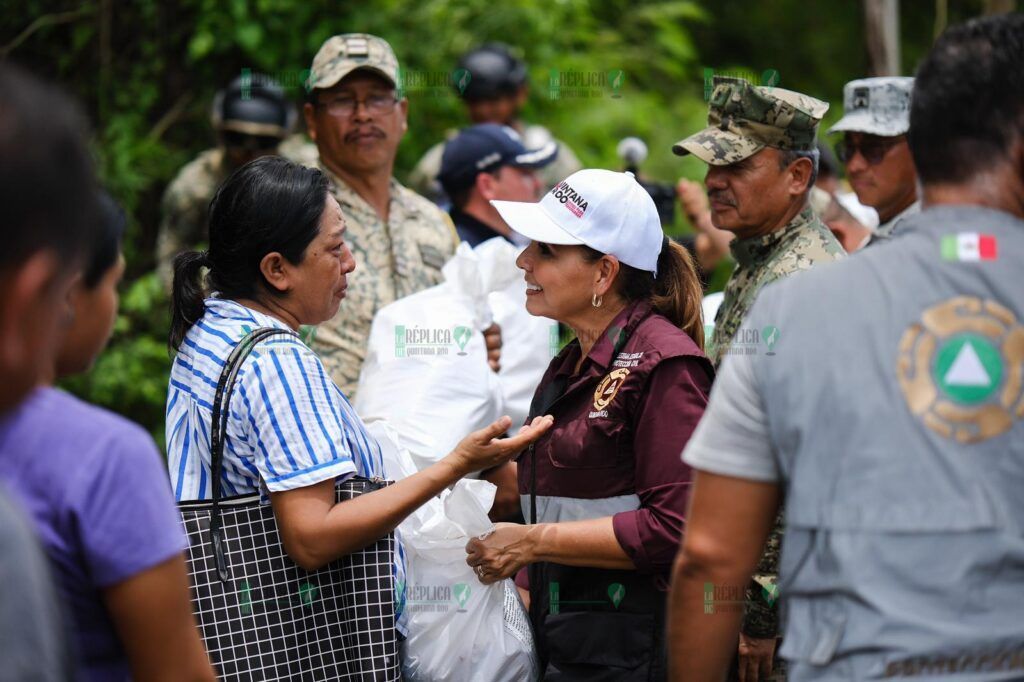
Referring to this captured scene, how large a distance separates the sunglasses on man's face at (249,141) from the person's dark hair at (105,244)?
165 inches

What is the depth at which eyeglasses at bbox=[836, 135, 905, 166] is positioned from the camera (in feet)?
13.4

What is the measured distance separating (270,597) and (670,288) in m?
1.34

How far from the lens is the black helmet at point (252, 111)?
6.00m

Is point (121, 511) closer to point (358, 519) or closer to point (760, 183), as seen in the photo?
point (358, 519)

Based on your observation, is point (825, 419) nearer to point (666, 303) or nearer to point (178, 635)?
point (178, 635)

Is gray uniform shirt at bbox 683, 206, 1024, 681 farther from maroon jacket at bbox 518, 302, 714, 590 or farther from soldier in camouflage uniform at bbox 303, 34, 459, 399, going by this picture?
soldier in camouflage uniform at bbox 303, 34, 459, 399

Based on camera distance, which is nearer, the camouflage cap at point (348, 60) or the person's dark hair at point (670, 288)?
the person's dark hair at point (670, 288)

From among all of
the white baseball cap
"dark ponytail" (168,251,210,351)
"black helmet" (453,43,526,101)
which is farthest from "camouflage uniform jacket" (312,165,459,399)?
"black helmet" (453,43,526,101)

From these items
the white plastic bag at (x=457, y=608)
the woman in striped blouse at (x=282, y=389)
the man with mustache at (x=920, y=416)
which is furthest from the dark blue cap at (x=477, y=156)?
the man with mustache at (x=920, y=416)

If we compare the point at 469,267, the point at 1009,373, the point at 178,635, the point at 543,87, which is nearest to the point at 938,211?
the point at 1009,373

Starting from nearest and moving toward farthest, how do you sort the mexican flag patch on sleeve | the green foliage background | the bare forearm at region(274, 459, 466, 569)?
the mexican flag patch on sleeve → the bare forearm at region(274, 459, 466, 569) → the green foliage background

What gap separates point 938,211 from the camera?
181cm

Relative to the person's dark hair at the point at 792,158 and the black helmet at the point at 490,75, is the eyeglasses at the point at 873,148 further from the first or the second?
the black helmet at the point at 490,75

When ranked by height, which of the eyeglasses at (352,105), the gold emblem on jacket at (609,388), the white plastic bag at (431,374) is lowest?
the white plastic bag at (431,374)
